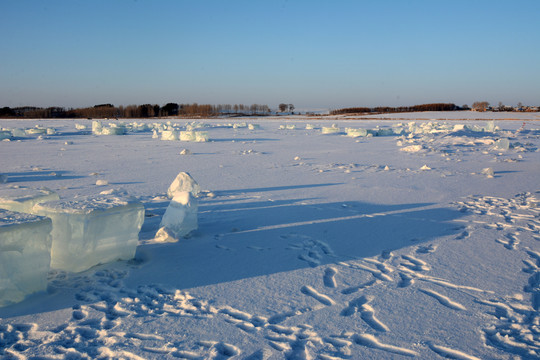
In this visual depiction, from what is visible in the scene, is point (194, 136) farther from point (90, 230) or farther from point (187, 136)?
point (90, 230)

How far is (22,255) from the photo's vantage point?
7.77 feet

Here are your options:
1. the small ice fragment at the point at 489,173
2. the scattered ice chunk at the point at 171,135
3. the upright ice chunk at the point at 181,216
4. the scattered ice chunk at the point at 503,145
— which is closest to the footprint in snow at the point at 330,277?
the upright ice chunk at the point at 181,216

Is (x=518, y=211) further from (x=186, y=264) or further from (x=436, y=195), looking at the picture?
(x=186, y=264)

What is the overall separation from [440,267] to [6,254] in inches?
115

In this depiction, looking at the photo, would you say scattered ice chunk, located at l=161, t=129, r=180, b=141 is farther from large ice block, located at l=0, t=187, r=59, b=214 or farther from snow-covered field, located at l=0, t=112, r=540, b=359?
large ice block, located at l=0, t=187, r=59, b=214

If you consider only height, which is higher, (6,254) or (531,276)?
(6,254)

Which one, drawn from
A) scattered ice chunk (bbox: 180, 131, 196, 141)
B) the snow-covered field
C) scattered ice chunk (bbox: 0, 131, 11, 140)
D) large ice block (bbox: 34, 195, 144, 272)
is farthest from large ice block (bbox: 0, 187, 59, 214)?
scattered ice chunk (bbox: 0, 131, 11, 140)

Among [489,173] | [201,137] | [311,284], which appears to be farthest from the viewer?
[201,137]

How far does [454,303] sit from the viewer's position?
8.13 feet

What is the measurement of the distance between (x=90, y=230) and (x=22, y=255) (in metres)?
0.47

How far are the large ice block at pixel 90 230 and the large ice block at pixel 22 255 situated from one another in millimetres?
254

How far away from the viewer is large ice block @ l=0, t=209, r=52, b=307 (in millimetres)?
2299

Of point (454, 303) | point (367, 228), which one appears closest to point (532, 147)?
point (367, 228)

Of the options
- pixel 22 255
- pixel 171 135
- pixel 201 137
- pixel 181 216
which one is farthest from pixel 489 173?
pixel 171 135
